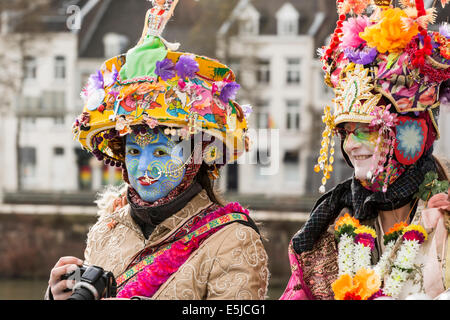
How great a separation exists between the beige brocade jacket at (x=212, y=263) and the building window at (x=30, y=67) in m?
20.6

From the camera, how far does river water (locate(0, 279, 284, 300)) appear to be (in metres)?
18.2

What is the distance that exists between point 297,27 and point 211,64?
1993 centimetres

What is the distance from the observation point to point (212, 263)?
4.66m

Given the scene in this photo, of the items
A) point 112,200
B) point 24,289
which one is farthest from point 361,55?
point 24,289

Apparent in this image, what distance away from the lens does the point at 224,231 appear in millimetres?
4762

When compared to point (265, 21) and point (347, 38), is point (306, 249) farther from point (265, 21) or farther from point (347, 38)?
point (265, 21)

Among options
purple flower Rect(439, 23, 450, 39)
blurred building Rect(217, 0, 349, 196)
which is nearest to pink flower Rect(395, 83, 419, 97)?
purple flower Rect(439, 23, 450, 39)

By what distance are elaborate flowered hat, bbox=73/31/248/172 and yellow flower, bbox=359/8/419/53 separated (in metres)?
0.83

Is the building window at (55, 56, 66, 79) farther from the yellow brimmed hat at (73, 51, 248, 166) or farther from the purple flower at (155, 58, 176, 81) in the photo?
the purple flower at (155, 58, 176, 81)

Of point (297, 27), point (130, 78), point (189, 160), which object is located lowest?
point (189, 160)

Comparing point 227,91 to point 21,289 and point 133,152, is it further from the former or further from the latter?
point 21,289

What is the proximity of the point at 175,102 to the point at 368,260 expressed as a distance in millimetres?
1397
